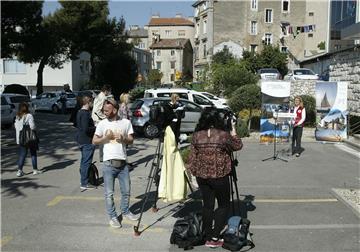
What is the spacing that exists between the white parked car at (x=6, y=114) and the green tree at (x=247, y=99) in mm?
9950

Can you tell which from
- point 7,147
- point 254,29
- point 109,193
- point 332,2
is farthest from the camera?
point 254,29

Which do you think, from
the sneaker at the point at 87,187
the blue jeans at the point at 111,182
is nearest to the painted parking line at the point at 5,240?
the blue jeans at the point at 111,182

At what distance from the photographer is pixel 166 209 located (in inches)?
306

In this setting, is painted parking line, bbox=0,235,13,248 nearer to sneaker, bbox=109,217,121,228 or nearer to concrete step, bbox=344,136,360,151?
sneaker, bbox=109,217,121,228

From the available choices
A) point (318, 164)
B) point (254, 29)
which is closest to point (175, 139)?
point (318, 164)

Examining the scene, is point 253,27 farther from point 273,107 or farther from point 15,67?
point 273,107

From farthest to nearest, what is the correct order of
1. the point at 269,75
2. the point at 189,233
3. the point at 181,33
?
the point at 181,33
the point at 269,75
the point at 189,233

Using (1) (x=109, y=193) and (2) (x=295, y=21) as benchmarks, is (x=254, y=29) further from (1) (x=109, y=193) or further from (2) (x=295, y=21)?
(1) (x=109, y=193)

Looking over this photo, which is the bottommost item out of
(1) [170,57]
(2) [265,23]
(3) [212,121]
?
(3) [212,121]

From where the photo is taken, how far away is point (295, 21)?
68.4 metres

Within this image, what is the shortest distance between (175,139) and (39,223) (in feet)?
7.56

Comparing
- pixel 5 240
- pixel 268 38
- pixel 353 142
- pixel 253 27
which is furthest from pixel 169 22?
pixel 5 240

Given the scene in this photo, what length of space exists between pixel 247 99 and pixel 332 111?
3.54 metres

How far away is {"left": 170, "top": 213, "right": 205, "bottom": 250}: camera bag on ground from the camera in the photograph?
5.94 m
